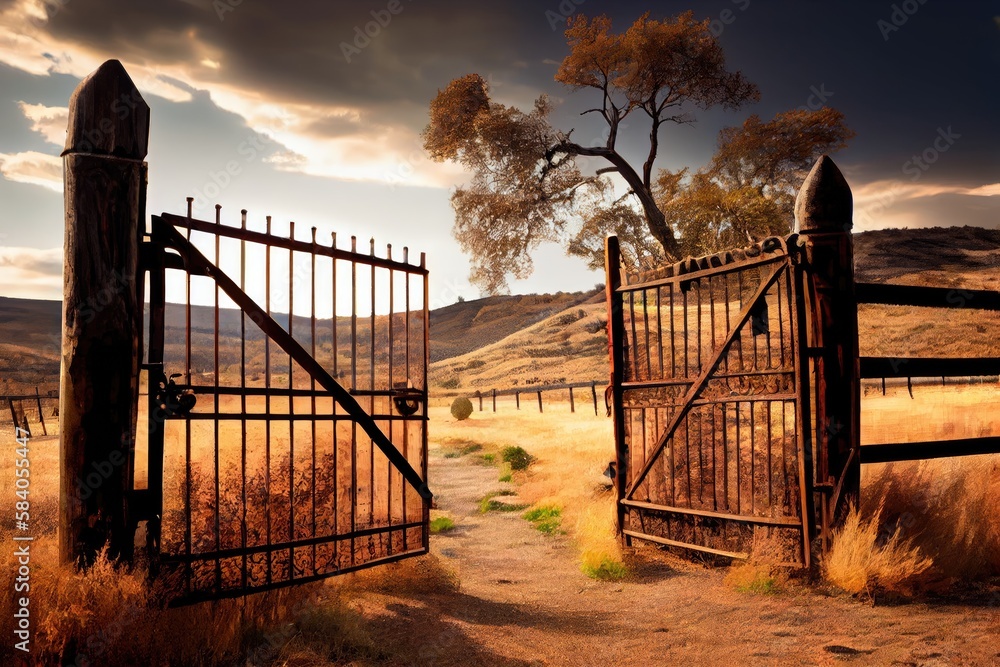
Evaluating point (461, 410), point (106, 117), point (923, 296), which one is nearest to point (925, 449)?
point (923, 296)

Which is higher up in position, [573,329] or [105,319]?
[573,329]

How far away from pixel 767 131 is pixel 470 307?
7524 centimetres

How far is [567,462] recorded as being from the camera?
12.9m

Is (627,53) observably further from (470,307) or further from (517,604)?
(470,307)

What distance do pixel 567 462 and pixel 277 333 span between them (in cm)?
852

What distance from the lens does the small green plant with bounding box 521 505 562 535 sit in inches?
366

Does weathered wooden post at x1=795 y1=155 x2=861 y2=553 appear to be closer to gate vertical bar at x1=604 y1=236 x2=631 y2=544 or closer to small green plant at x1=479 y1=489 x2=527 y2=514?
gate vertical bar at x1=604 y1=236 x2=631 y2=544

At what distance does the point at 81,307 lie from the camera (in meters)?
4.36

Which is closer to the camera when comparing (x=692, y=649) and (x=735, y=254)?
(x=692, y=649)

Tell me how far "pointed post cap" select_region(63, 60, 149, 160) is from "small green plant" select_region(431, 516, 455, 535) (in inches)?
246

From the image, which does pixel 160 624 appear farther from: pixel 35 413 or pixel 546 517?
pixel 35 413

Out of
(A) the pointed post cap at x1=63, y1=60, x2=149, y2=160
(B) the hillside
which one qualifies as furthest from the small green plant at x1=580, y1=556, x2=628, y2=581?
(B) the hillside

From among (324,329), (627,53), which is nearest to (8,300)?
(324,329)

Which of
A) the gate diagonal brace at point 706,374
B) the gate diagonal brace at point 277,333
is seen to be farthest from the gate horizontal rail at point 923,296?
the gate diagonal brace at point 277,333
